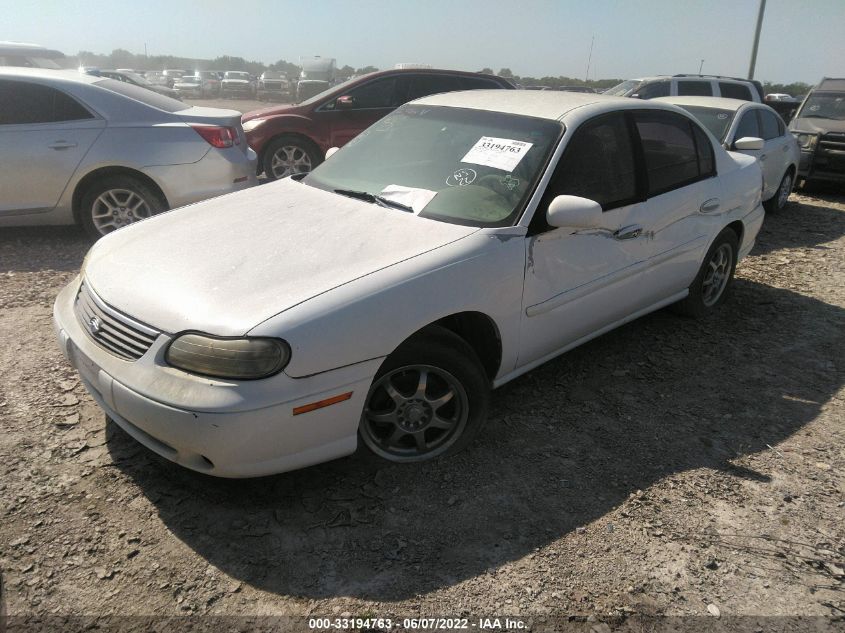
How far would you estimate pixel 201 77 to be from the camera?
134 feet

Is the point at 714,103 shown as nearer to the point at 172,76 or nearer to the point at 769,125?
the point at 769,125

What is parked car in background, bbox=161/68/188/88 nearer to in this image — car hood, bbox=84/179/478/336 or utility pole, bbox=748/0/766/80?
utility pole, bbox=748/0/766/80

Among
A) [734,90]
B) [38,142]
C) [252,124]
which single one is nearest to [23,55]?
[252,124]

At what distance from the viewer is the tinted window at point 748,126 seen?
745 centimetres

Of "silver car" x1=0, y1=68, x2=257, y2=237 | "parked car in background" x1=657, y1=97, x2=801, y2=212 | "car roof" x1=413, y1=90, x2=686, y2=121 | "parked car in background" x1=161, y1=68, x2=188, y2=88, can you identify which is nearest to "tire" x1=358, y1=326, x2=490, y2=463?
"car roof" x1=413, y1=90, x2=686, y2=121

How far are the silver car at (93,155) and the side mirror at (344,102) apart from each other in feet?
10.4

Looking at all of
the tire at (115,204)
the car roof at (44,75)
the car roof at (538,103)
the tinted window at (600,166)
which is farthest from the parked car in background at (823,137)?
the car roof at (44,75)

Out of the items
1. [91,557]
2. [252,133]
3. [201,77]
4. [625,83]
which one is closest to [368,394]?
[91,557]

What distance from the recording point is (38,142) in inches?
226

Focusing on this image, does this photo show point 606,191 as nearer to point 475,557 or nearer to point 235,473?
point 475,557

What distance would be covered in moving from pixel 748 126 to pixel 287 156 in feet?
19.0

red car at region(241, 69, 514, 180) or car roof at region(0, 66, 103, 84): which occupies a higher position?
car roof at region(0, 66, 103, 84)

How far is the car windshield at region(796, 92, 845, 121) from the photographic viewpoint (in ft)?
34.8

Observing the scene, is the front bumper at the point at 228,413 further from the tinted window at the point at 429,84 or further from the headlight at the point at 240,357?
the tinted window at the point at 429,84
